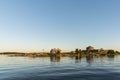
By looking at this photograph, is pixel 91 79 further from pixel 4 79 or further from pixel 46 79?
pixel 4 79

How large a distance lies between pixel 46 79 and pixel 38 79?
1.35m

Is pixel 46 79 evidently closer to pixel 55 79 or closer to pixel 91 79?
pixel 55 79

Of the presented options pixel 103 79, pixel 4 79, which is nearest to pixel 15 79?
pixel 4 79

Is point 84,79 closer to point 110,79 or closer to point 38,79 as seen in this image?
point 110,79

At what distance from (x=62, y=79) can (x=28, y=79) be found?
5.55 metres

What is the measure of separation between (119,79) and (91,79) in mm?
4512

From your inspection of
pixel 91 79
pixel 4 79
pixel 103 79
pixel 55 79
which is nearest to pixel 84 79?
pixel 91 79

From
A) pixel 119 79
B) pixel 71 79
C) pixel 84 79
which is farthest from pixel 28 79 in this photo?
pixel 119 79

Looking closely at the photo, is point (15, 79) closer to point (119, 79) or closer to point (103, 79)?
point (103, 79)

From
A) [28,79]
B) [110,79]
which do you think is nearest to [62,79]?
[28,79]

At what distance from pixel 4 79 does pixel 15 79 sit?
2.01 meters

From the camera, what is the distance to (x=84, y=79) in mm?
25141

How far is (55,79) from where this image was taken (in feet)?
82.9

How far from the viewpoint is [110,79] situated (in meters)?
25.0
